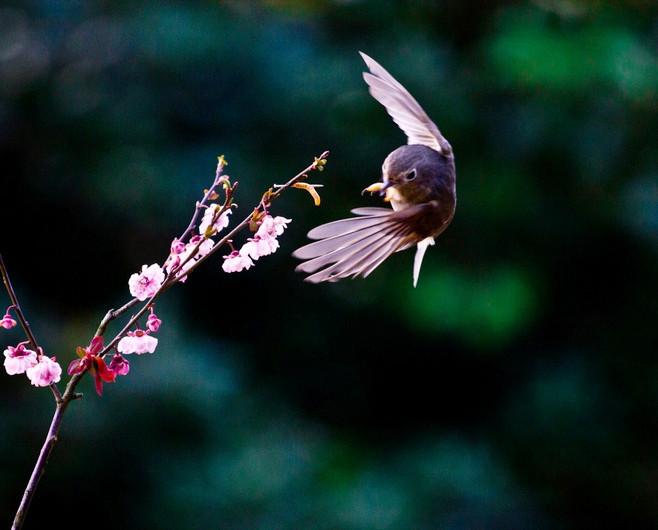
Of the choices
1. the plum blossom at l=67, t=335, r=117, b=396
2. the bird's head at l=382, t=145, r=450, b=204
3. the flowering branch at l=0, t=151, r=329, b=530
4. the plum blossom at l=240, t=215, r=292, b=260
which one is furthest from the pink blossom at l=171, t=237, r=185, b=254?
the bird's head at l=382, t=145, r=450, b=204

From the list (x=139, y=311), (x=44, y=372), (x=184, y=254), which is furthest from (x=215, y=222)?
(x=44, y=372)

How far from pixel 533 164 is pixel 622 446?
1.73 m

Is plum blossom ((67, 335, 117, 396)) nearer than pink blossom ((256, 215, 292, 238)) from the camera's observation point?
Yes

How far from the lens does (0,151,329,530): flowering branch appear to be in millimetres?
948

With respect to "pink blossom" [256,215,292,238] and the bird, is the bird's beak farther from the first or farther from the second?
"pink blossom" [256,215,292,238]

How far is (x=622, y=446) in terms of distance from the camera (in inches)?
206

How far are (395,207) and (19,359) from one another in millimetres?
669

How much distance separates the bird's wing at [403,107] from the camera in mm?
1426

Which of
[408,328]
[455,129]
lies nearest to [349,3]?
[455,129]

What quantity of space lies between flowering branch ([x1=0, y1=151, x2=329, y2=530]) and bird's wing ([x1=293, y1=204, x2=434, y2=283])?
73 millimetres

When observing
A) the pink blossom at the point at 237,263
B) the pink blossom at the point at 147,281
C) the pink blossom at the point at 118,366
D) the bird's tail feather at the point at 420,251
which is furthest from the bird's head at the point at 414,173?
the pink blossom at the point at 118,366

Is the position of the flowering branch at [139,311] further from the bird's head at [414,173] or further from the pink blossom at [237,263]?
the bird's head at [414,173]

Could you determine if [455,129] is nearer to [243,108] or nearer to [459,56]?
[459,56]

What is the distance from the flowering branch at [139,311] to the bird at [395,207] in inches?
3.5
